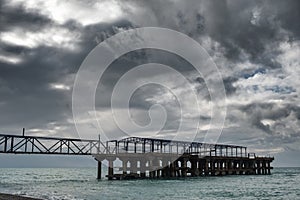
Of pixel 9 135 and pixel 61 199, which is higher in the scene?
pixel 9 135

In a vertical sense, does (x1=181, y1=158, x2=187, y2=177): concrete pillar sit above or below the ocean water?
above

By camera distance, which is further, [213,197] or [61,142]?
[61,142]

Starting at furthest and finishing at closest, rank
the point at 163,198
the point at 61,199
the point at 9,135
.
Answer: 1. the point at 9,135
2. the point at 163,198
3. the point at 61,199

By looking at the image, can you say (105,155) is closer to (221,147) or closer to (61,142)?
(61,142)

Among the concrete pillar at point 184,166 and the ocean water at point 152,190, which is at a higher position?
the concrete pillar at point 184,166

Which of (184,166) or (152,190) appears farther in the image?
(184,166)

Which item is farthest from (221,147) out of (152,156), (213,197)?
(213,197)

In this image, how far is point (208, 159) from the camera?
284 feet

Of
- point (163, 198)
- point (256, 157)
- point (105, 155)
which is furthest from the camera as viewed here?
point (256, 157)

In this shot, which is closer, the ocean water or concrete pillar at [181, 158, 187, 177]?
the ocean water

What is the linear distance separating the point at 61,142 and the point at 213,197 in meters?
32.9

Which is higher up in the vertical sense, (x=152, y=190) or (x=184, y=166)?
(x=184, y=166)

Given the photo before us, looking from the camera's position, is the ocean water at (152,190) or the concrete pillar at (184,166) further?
the concrete pillar at (184,166)

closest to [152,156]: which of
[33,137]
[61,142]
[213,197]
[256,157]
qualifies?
[61,142]
